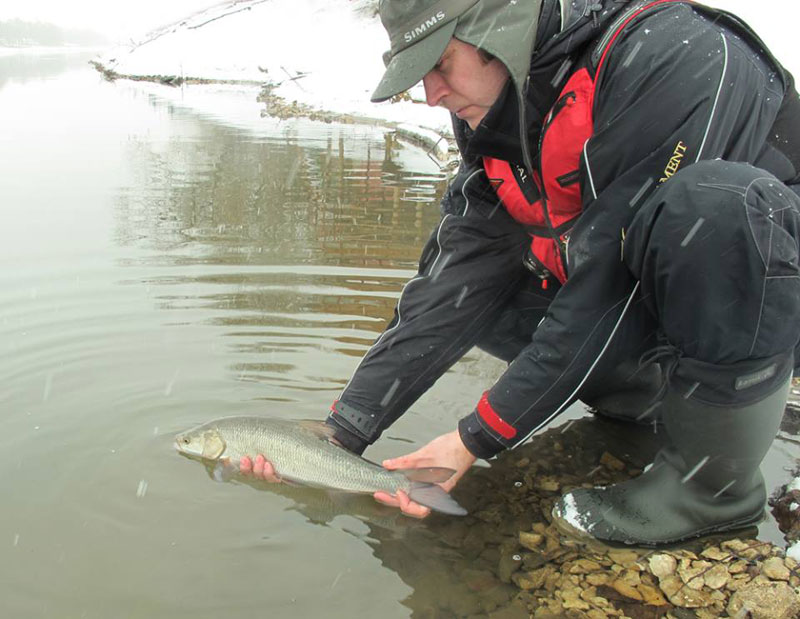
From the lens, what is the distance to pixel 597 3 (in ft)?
9.61

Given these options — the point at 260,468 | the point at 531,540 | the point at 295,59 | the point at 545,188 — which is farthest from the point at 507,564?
the point at 295,59

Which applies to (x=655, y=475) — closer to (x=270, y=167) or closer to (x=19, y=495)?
(x=19, y=495)

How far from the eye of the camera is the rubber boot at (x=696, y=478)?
2.80 metres

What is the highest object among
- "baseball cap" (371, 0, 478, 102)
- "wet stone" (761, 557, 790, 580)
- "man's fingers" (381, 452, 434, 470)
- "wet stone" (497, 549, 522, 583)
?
"baseball cap" (371, 0, 478, 102)

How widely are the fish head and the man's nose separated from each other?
193 cm

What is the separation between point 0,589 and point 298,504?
1264 mm

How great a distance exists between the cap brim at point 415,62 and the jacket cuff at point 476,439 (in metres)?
1.34

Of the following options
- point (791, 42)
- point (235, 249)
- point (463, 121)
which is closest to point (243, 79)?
point (791, 42)

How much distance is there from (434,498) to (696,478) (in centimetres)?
107

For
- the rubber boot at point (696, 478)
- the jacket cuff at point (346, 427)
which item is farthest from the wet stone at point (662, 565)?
the jacket cuff at point (346, 427)

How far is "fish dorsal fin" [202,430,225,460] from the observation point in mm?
3709

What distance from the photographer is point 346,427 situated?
3688 mm

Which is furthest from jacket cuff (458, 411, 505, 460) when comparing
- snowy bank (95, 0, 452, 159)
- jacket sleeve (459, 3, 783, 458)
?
snowy bank (95, 0, 452, 159)

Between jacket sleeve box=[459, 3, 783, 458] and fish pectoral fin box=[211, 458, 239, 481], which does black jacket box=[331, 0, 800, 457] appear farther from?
fish pectoral fin box=[211, 458, 239, 481]
